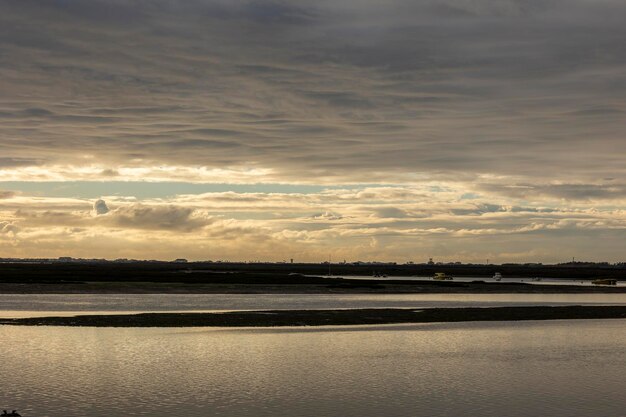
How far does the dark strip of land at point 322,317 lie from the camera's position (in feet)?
198

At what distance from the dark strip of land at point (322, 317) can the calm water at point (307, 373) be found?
4256 mm

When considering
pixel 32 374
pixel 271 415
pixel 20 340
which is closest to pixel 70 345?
pixel 20 340

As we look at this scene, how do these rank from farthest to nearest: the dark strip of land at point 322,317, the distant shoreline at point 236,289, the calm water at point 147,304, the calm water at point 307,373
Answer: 1. the distant shoreline at point 236,289
2. the calm water at point 147,304
3. the dark strip of land at point 322,317
4. the calm water at point 307,373

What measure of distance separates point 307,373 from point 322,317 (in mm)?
28985

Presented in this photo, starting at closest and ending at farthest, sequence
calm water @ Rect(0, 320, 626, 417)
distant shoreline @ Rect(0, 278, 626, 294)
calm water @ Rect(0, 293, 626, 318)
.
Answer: calm water @ Rect(0, 320, 626, 417)
calm water @ Rect(0, 293, 626, 318)
distant shoreline @ Rect(0, 278, 626, 294)

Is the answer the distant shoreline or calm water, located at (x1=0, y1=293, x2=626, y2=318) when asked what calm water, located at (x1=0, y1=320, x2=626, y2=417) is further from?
the distant shoreline

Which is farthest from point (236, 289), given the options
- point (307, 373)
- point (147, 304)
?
point (307, 373)

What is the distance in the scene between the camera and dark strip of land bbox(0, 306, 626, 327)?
198ft

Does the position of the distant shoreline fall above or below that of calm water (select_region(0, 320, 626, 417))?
above

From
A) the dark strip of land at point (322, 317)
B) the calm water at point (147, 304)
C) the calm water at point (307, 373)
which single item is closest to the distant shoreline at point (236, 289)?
the calm water at point (147, 304)

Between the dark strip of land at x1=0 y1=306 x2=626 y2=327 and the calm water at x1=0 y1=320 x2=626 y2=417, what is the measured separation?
4256 mm

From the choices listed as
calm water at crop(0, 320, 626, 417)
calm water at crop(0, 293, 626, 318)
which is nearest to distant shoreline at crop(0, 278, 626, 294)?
calm water at crop(0, 293, 626, 318)

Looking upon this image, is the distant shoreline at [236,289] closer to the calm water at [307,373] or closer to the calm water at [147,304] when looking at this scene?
the calm water at [147,304]

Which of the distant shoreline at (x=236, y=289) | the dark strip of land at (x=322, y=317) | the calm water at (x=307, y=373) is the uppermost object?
the distant shoreline at (x=236, y=289)
